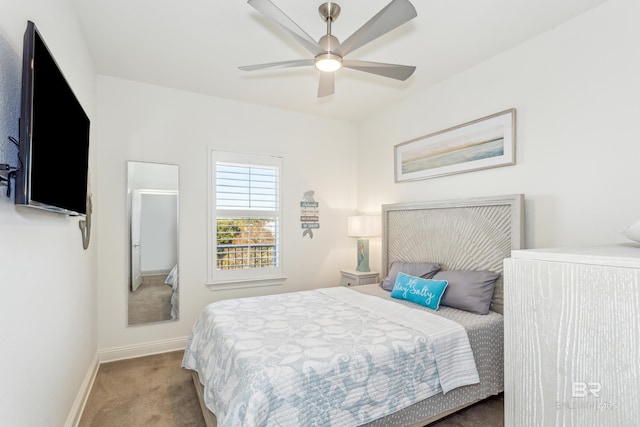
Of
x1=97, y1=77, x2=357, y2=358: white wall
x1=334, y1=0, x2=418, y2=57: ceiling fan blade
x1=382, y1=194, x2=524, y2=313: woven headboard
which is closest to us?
x1=334, y1=0, x2=418, y2=57: ceiling fan blade

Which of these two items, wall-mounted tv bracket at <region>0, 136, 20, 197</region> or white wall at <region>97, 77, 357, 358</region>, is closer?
wall-mounted tv bracket at <region>0, 136, 20, 197</region>

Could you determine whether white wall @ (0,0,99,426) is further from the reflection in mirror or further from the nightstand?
the nightstand

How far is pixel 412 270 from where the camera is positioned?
3102mm

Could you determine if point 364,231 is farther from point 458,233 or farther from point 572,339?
point 572,339

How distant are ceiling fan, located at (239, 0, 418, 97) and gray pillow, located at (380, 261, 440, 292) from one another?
167 centimetres

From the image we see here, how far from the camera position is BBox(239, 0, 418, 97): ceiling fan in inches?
65.9

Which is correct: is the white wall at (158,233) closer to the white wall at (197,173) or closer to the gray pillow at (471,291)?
the white wall at (197,173)

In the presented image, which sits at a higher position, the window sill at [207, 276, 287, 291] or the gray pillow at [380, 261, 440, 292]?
the gray pillow at [380, 261, 440, 292]

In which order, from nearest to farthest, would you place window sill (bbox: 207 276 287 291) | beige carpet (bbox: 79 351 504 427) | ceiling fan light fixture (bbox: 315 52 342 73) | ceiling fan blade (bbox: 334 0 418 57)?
ceiling fan blade (bbox: 334 0 418 57) → ceiling fan light fixture (bbox: 315 52 342 73) → beige carpet (bbox: 79 351 504 427) → window sill (bbox: 207 276 287 291)

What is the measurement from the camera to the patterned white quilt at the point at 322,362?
151cm

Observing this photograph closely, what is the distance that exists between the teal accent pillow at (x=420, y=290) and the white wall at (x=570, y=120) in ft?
2.52

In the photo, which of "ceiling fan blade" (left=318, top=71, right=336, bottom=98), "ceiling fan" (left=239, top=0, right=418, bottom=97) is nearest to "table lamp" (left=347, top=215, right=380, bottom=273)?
"ceiling fan blade" (left=318, top=71, right=336, bottom=98)

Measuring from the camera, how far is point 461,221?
2910 mm

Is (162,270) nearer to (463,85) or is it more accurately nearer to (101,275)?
(101,275)
